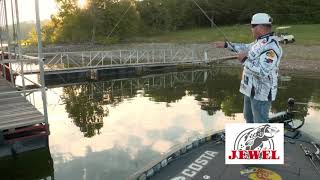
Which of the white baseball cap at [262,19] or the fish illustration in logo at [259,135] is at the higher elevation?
the white baseball cap at [262,19]

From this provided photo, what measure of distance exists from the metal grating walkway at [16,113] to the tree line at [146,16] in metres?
37.1

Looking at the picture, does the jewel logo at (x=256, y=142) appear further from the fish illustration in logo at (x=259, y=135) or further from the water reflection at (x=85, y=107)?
the water reflection at (x=85, y=107)

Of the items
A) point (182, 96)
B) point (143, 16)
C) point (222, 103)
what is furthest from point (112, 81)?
point (143, 16)

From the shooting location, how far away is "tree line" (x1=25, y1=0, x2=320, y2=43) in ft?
171

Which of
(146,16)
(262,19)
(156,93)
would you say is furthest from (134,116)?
(146,16)

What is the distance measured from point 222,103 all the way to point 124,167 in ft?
29.9

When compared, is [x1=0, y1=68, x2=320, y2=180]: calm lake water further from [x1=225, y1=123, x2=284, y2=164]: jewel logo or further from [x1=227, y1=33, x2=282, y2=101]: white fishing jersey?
[x1=227, y1=33, x2=282, y2=101]: white fishing jersey

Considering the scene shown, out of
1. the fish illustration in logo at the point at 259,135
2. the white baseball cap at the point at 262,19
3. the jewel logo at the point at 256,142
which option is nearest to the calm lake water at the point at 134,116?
the jewel logo at the point at 256,142

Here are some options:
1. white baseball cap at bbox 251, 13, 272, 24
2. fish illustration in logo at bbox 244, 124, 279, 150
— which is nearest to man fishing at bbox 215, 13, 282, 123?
white baseball cap at bbox 251, 13, 272, 24

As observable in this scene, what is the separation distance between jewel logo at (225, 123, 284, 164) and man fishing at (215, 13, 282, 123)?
0.60ft

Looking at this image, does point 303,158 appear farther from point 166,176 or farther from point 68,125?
point 68,125

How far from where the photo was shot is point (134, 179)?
5.61m

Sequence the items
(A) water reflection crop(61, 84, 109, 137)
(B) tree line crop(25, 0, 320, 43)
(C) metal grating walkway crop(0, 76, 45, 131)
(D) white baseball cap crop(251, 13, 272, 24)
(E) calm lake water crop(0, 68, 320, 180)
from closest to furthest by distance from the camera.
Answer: (D) white baseball cap crop(251, 13, 272, 24), (C) metal grating walkway crop(0, 76, 45, 131), (E) calm lake water crop(0, 68, 320, 180), (A) water reflection crop(61, 84, 109, 137), (B) tree line crop(25, 0, 320, 43)

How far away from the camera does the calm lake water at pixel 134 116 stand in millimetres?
9727
